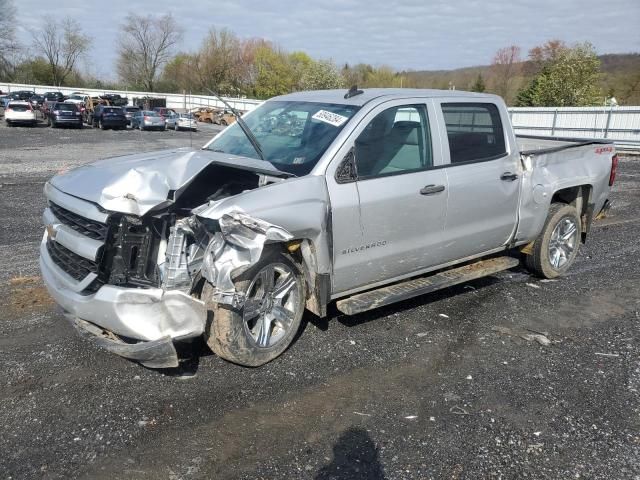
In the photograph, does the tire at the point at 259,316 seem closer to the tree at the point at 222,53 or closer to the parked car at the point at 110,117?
the parked car at the point at 110,117

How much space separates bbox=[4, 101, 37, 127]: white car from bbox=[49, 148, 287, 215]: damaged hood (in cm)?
3401

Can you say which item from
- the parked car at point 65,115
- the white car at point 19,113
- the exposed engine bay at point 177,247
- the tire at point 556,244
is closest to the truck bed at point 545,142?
the tire at point 556,244

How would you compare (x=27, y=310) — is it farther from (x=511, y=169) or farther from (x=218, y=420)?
(x=511, y=169)

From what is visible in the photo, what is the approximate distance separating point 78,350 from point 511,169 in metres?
4.15

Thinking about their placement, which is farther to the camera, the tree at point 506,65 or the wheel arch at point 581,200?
the tree at point 506,65

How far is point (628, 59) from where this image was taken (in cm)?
8656

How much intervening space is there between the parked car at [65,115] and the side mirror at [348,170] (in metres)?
33.9

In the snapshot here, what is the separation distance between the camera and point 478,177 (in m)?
4.84

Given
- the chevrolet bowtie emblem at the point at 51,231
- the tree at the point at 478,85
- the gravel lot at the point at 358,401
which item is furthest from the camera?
the tree at the point at 478,85

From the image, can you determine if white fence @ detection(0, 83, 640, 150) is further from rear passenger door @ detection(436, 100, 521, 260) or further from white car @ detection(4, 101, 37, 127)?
rear passenger door @ detection(436, 100, 521, 260)

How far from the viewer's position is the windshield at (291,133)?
412 cm

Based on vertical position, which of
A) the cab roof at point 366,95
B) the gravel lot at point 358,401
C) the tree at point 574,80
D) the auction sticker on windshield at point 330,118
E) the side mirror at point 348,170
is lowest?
the gravel lot at point 358,401

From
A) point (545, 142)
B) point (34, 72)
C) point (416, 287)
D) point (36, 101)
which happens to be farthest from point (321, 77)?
point (416, 287)

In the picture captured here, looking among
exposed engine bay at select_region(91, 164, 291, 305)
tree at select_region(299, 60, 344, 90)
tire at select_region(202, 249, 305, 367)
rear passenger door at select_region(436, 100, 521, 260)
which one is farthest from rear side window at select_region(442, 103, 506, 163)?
tree at select_region(299, 60, 344, 90)
